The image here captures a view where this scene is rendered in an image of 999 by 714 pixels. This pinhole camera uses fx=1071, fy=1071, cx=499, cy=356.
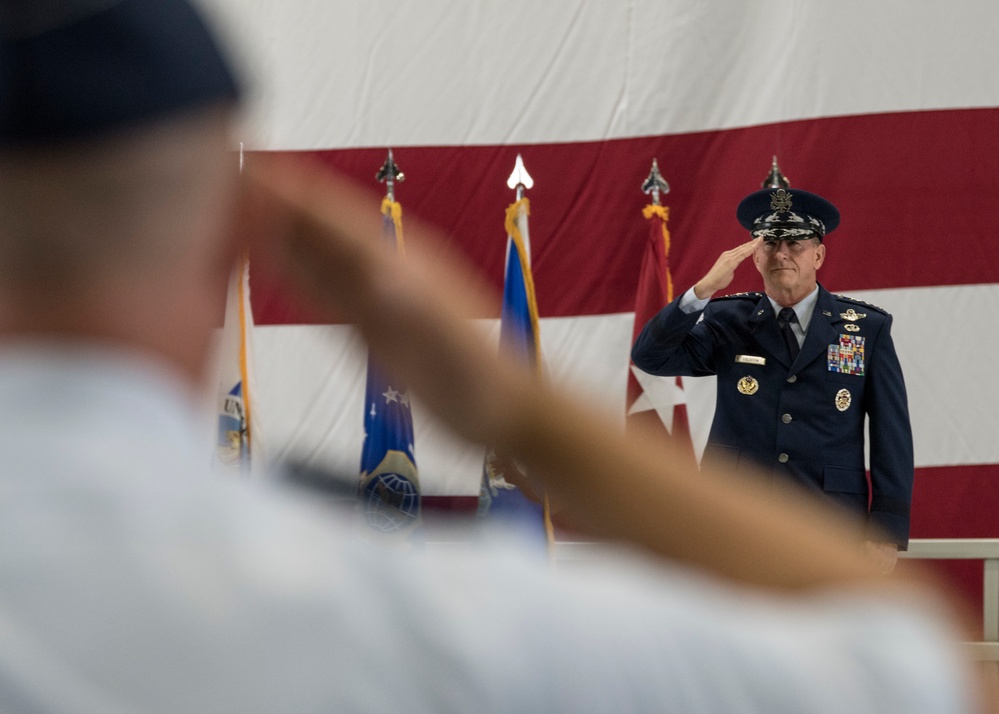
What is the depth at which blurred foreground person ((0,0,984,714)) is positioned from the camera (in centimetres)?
24

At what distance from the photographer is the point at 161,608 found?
24cm

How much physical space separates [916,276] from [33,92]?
3.39m

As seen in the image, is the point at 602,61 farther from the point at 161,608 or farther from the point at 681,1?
the point at 161,608

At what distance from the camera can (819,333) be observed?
8.30 ft

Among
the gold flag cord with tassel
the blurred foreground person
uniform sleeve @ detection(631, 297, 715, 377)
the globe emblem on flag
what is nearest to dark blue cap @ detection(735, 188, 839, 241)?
uniform sleeve @ detection(631, 297, 715, 377)

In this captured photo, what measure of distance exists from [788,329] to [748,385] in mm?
165

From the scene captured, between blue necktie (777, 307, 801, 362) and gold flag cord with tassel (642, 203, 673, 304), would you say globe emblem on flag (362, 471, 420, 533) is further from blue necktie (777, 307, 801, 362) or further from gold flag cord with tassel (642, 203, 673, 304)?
gold flag cord with tassel (642, 203, 673, 304)

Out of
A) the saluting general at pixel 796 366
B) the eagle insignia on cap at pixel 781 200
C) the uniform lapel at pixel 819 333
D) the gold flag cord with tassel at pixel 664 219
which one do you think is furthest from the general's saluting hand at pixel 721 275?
the gold flag cord with tassel at pixel 664 219

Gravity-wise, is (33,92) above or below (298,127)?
below

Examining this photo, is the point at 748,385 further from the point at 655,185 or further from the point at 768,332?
the point at 655,185

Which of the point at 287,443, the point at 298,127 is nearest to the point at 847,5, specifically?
the point at 298,127

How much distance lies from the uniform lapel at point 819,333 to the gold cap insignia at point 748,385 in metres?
0.10

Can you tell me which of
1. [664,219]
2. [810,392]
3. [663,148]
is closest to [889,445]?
[810,392]

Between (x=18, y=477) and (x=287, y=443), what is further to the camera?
(x=287, y=443)
